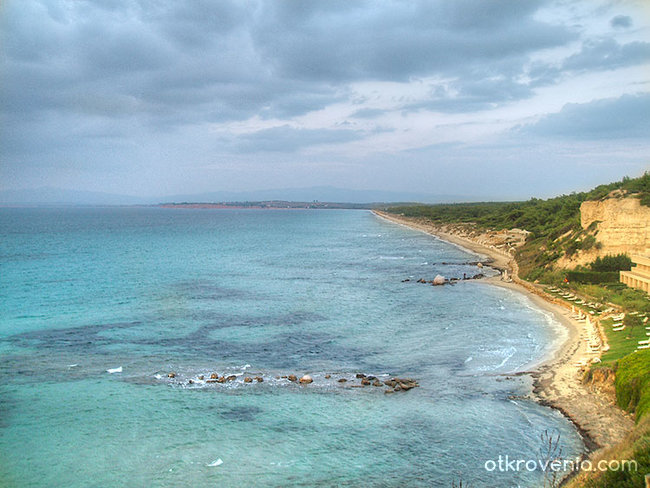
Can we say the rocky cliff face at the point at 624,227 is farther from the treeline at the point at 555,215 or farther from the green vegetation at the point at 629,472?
the green vegetation at the point at 629,472

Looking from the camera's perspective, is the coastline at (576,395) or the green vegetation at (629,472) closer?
the green vegetation at (629,472)

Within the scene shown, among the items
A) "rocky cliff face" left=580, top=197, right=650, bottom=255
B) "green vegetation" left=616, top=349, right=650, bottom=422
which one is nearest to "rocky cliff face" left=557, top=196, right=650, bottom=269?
"rocky cliff face" left=580, top=197, right=650, bottom=255

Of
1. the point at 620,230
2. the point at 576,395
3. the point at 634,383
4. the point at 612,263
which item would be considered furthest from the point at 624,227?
the point at 634,383

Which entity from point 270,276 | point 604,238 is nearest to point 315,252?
point 270,276

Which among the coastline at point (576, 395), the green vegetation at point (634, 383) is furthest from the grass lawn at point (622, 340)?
A: the green vegetation at point (634, 383)

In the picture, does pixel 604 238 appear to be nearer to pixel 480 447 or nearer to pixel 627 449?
pixel 480 447

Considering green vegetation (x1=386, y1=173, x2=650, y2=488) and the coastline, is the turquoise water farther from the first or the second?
green vegetation (x1=386, y1=173, x2=650, y2=488)
